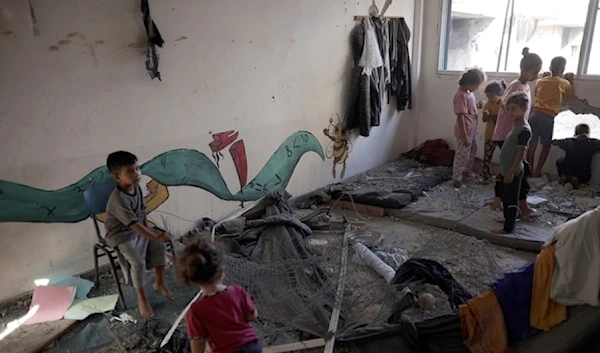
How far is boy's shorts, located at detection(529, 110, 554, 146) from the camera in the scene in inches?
172

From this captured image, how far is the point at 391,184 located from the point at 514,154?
5.04ft

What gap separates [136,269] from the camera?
2.33 meters

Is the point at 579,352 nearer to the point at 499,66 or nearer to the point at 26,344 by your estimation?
the point at 26,344

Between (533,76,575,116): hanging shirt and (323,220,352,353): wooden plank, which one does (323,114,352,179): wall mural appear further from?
(533,76,575,116): hanging shirt

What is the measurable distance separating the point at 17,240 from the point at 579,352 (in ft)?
9.64

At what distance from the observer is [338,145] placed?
4.61 meters

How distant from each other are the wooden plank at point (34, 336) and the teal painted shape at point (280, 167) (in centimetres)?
165

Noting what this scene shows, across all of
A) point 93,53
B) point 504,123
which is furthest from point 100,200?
point 504,123

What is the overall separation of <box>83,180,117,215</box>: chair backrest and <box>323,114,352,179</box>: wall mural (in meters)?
2.39

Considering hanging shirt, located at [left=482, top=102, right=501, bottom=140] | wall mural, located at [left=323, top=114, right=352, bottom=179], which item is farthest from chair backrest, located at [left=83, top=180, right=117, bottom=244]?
hanging shirt, located at [left=482, top=102, right=501, bottom=140]

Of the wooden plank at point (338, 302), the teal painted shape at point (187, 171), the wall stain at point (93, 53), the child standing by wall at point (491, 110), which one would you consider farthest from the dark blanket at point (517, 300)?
the child standing by wall at point (491, 110)

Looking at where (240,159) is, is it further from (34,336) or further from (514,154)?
(514,154)

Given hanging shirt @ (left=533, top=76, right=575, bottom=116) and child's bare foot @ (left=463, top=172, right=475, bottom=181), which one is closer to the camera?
hanging shirt @ (left=533, top=76, right=575, bottom=116)

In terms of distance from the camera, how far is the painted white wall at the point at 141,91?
2418 millimetres
